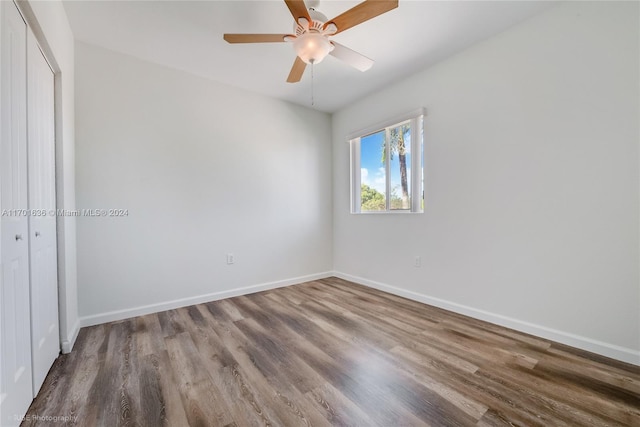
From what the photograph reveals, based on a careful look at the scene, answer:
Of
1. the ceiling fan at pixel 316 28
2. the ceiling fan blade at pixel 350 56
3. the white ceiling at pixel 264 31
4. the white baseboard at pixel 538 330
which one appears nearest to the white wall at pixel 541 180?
the white baseboard at pixel 538 330

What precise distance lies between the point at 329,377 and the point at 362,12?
228 centimetres

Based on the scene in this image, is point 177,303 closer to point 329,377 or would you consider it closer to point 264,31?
point 329,377

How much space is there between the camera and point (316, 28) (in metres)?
1.74

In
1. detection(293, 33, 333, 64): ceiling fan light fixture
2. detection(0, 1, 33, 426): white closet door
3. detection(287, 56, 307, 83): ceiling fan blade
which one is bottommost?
detection(0, 1, 33, 426): white closet door

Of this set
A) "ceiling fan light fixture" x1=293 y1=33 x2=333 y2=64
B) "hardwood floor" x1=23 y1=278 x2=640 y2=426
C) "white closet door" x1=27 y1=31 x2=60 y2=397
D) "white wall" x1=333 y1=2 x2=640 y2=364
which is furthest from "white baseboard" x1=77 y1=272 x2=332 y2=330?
"ceiling fan light fixture" x1=293 y1=33 x2=333 y2=64

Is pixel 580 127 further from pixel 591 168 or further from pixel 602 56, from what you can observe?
pixel 602 56

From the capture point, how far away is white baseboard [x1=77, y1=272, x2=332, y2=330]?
7.90ft

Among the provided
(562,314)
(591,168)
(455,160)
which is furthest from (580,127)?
(562,314)

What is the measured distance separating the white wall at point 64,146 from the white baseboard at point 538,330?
3.14 m

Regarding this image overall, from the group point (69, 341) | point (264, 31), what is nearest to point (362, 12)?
point (264, 31)

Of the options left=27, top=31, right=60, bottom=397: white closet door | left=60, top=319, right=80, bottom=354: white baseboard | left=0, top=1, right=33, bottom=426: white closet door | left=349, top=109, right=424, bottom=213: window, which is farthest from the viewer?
left=349, top=109, right=424, bottom=213: window

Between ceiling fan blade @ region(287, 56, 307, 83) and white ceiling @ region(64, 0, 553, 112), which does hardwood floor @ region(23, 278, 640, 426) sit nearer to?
ceiling fan blade @ region(287, 56, 307, 83)

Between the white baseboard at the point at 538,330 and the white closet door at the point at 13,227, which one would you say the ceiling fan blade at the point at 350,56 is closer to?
the white closet door at the point at 13,227

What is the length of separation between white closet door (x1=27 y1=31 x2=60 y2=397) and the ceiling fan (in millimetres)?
1201
